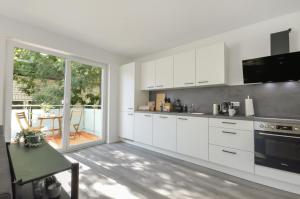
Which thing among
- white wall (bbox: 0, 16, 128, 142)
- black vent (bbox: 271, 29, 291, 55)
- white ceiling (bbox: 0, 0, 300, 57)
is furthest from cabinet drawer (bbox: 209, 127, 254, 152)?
white wall (bbox: 0, 16, 128, 142)

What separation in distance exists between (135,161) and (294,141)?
2364 millimetres

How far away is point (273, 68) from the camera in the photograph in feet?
7.77

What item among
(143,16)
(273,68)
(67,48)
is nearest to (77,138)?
(67,48)

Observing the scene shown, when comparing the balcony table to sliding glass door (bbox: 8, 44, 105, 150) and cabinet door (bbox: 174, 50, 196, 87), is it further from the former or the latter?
cabinet door (bbox: 174, 50, 196, 87)

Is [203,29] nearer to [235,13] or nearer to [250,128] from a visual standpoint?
[235,13]

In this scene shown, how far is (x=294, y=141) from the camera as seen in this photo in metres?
1.96

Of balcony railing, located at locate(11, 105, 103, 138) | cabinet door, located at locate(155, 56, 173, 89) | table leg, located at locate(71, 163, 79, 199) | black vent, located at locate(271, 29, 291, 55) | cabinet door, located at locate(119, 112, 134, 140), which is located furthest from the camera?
cabinet door, located at locate(119, 112, 134, 140)

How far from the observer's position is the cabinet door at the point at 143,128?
366 centimetres

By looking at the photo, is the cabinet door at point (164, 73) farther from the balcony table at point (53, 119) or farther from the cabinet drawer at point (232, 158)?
the balcony table at point (53, 119)

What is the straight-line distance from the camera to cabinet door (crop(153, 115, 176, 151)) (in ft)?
10.6

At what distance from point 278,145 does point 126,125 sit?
317 centimetres

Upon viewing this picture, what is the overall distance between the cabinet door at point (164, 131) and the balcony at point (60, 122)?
1.60 m

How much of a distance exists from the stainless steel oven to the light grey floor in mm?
353

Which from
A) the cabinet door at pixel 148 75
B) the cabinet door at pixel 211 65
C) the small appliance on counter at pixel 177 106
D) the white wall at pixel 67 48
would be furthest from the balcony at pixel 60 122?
the cabinet door at pixel 211 65
